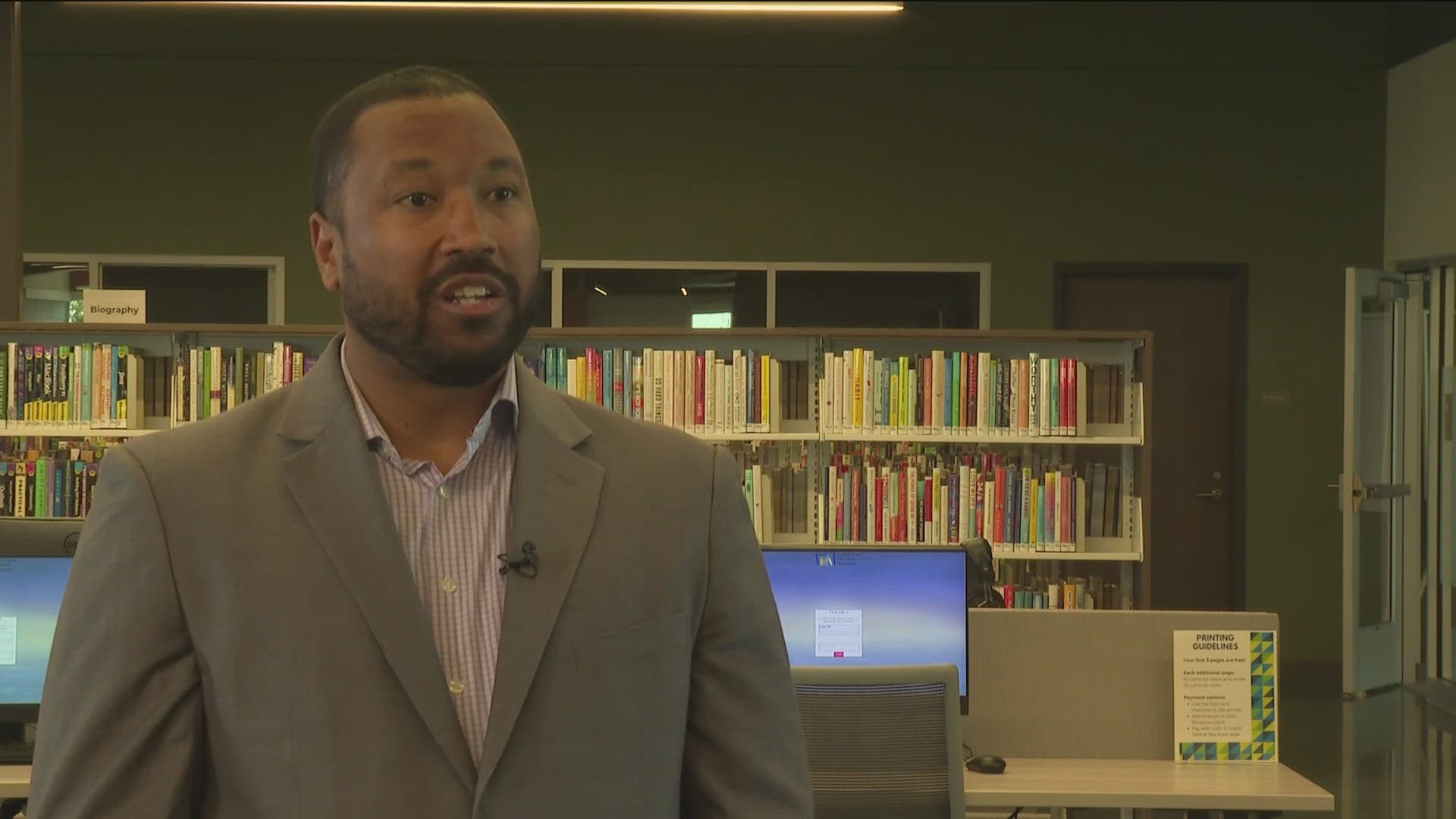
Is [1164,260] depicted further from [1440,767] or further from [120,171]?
[120,171]

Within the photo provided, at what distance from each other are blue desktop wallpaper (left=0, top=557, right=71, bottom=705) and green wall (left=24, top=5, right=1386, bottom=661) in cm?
508

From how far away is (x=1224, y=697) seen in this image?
11.1 feet

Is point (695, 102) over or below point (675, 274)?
over

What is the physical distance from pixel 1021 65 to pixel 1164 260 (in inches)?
52.9

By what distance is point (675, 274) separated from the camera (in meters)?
8.13

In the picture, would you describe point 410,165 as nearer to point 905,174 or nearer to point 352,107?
point 352,107

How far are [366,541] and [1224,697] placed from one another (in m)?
2.82

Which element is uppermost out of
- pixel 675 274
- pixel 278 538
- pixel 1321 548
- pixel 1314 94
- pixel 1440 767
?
pixel 1314 94

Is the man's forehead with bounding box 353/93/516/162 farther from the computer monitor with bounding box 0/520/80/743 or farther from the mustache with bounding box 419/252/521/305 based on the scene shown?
the computer monitor with bounding box 0/520/80/743

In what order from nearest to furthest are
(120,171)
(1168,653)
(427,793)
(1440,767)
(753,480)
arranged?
1. (427,793)
2. (1168,653)
3. (753,480)
4. (1440,767)
5. (120,171)

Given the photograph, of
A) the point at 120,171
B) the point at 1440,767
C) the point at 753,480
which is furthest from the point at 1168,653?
the point at 120,171

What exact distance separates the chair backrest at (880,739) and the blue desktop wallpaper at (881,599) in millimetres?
499

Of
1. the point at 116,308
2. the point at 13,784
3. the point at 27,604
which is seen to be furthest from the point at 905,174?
the point at 13,784

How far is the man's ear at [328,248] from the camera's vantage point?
1.09 metres
